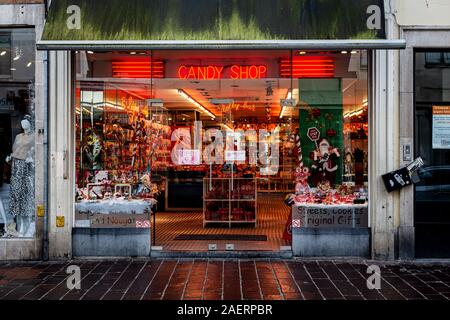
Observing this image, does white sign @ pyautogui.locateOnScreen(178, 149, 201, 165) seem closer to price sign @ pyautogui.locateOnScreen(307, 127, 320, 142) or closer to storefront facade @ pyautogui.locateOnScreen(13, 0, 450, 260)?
storefront facade @ pyautogui.locateOnScreen(13, 0, 450, 260)

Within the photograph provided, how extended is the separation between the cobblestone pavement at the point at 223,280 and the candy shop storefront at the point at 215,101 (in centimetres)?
60

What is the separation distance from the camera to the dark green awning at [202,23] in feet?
25.6

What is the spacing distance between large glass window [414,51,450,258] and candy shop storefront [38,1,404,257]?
794mm

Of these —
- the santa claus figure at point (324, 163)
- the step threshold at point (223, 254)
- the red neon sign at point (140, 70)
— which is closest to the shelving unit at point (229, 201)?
the santa claus figure at point (324, 163)

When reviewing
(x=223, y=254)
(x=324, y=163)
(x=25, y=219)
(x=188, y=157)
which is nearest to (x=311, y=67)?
(x=324, y=163)

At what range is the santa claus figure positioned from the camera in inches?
386

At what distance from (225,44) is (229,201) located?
16.9 ft

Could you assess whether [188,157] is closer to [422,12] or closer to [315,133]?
[315,133]

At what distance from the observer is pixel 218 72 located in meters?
11.0

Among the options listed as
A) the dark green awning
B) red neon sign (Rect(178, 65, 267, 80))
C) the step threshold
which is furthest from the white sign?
the dark green awning

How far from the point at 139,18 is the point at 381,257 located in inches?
207

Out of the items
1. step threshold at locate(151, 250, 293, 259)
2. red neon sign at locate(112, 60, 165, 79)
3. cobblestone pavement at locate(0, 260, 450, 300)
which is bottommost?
cobblestone pavement at locate(0, 260, 450, 300)

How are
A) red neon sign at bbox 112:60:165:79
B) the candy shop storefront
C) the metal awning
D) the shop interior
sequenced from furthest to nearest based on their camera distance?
red neon sign at bbox 112:60:165:79, the shop interior, the candy shop storefront, the metal awning

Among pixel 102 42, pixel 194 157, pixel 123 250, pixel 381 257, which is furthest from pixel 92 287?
pixel 194 157
